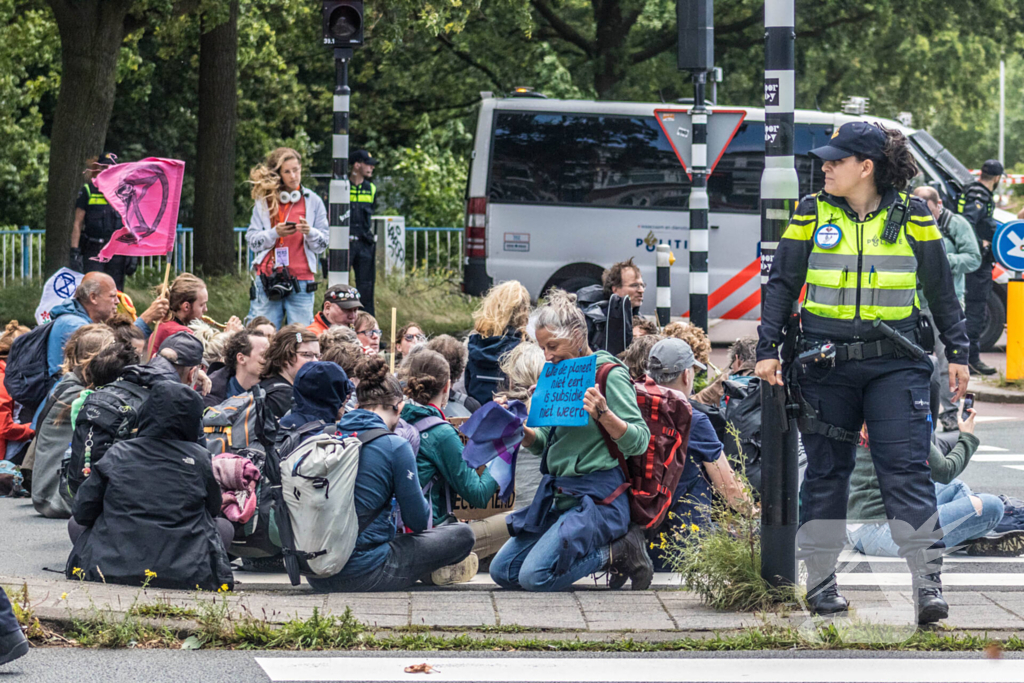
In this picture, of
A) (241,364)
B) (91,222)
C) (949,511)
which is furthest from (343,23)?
(949,511)

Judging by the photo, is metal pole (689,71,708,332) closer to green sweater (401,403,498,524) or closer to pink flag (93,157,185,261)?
pink flag (93,157,185,261)

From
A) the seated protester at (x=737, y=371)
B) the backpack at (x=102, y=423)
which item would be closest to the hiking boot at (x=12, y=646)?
the backpack at (x=102, y=423)

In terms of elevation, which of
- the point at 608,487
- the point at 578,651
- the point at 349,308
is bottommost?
the point at 578,651

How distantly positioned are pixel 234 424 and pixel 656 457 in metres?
2.36

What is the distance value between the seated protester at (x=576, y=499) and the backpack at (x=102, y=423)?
1.89 meters

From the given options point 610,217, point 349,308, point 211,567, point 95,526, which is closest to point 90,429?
Result: point 95,526

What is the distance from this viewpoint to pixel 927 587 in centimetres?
528

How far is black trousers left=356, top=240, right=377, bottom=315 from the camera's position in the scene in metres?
14.4

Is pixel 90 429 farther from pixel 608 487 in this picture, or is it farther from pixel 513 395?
pixel 608 487

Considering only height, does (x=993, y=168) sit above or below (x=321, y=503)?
above

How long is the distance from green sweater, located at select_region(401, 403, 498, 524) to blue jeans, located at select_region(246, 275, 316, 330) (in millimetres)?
5101

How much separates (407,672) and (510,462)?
1925 millimetres

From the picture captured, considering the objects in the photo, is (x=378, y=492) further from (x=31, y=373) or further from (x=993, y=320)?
(x=993, y=320)

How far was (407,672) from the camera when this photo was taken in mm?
4855
